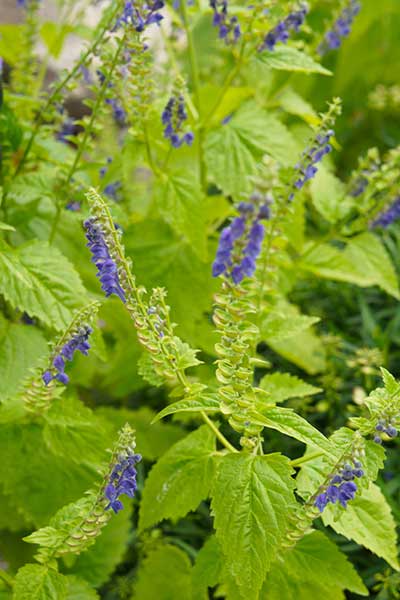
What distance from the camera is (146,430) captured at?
2381 millimetres

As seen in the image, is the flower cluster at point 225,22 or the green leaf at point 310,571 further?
the flower cluster at point 225,22

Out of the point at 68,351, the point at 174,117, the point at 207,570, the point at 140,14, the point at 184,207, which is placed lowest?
the point at 207,570

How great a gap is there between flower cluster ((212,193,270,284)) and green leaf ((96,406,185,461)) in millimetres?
1240

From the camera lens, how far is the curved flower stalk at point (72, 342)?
4.42ft

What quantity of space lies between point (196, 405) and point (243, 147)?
1027mm

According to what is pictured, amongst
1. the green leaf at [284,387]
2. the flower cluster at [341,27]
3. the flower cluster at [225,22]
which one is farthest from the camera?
the flower cluster at [341,27]

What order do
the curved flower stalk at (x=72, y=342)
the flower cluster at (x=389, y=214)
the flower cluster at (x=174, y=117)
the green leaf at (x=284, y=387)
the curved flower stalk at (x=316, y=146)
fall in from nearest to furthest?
the curved flower stalk at (x=72, y=342), the curved flower stalk at (x=316, y=146), the green leaf at (x=284, y=387), the flower cluster at (x=174, y=117), the flower cluster at (x=389, y=214)

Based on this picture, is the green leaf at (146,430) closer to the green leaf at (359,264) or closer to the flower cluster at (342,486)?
the green leaf at (359,264)

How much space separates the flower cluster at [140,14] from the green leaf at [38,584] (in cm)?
113

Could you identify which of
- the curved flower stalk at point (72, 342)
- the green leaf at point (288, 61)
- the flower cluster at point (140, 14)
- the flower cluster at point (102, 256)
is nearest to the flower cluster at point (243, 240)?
the flower cluster at point (102, 256)

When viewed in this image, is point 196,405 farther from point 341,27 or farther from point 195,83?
point 341,27

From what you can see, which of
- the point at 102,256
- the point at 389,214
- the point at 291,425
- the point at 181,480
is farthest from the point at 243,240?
the point at 389,214

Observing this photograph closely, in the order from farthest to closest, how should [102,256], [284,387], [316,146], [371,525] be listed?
[284,387]
[371,525]
[316,146]
[102,256]

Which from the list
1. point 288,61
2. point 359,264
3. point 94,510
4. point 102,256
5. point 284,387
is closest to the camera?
point 102,256
